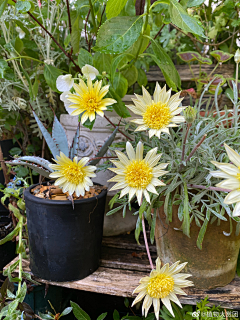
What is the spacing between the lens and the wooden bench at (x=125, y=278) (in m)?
0.61

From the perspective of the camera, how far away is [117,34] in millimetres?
512

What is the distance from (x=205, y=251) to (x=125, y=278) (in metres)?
0.24

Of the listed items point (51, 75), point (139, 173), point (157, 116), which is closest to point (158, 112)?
point (157, 116)

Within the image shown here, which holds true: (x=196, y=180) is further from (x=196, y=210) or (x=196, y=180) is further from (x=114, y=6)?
(x=114, y=6)

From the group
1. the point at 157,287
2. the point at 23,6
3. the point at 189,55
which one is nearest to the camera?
the point at 157,287

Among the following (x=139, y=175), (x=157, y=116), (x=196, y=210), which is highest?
(x=157, y=116)

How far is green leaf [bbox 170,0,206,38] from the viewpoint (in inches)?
17.2

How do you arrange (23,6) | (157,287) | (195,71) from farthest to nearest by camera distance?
(195,71) → (23,6) → (157,287)

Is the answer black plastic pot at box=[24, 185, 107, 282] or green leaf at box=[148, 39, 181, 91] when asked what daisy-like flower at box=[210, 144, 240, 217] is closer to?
green leaf at box=[148, 39, 181, 91]

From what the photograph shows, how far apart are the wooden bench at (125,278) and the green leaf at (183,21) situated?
1.89 ft

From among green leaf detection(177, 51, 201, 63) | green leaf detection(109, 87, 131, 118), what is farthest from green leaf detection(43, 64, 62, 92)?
green leaf detection(177, 51, 201, 63)

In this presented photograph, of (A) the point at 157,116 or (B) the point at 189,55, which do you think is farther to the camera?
(B) the point at 189,55

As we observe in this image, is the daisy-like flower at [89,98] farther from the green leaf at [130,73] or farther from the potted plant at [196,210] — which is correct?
the green leaf at [130,73]

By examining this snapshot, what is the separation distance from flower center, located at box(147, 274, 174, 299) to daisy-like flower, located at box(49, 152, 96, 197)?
23cm
